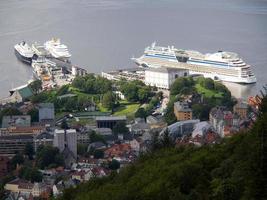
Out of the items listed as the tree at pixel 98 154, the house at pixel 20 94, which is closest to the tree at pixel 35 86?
the house at pixel 20 94

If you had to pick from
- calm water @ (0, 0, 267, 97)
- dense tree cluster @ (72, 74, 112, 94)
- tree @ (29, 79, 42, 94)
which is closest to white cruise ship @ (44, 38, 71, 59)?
calm water @ (0, 0, 267, 97)

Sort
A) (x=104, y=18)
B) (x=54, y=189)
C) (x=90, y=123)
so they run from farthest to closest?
(x=104, y=18)
(x=90, y=123)
(x=54, y=189)

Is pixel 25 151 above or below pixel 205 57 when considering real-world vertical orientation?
below

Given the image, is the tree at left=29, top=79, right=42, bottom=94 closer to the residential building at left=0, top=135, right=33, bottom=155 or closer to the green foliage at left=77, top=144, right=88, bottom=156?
the residential building at left=0, top=135, right=33, bottom=155

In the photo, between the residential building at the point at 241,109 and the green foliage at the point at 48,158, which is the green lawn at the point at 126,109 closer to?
the residential building at the point at 241,109

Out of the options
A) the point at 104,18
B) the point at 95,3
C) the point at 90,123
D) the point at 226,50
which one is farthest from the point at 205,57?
the point at 95,3

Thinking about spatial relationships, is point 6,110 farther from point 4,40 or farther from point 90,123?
A: point 4,40

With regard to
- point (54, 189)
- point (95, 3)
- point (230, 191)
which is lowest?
point (54, 189)
